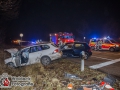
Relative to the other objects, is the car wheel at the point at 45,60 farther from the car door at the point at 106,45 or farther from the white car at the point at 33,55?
the car door at the point at 106,45

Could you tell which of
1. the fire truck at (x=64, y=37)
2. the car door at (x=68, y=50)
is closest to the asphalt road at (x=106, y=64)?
the car door at (x=68, y=50)

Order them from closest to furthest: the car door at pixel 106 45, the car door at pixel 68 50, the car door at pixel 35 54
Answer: the car door at pixel 35 54
the car door at pixel 68 50
the car door at pixel 106 45

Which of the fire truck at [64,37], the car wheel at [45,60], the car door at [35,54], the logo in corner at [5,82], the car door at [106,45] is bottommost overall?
the logo in corner at [5,82]

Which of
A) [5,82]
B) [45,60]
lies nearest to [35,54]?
[45,60]

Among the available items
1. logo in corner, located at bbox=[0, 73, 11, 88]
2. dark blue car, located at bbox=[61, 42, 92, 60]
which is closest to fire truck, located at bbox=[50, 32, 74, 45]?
dark blue car, located at bbox=[61, 42, 92, 60]

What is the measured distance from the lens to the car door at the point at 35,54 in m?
10.1

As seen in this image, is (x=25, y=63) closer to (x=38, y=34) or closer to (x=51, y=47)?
(x=51, y=47)

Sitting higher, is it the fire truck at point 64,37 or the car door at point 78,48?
the fire truck at point 64,37

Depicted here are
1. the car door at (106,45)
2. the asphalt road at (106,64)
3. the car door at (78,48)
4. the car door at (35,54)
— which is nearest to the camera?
the asphalt road at (106,64)

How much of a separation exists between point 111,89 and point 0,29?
19.6 meters

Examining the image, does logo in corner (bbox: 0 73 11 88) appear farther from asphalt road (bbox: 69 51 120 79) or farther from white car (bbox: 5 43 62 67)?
asphalt road (bbox: 69 51 120 79)

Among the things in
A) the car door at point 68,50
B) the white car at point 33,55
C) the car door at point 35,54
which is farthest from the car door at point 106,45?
the car door at point 35,54

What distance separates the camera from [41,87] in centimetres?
571

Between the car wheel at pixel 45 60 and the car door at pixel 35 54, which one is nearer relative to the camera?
the car door at pixel 35 54
